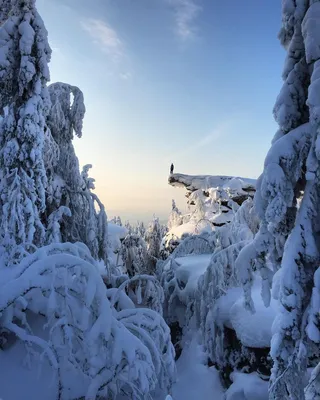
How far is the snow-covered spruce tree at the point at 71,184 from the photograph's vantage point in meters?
9.12

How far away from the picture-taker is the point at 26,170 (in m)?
7.47

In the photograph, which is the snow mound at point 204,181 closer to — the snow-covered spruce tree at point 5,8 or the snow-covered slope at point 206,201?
the snow-covered slope at point 206,201

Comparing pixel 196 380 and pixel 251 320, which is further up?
pixel 251 320

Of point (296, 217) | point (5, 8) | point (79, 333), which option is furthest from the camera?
point (5, 8)

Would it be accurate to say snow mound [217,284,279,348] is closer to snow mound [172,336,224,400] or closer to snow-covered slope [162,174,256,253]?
snow mound [172,336,224,400]

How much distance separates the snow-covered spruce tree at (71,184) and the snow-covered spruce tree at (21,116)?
1.63 meters

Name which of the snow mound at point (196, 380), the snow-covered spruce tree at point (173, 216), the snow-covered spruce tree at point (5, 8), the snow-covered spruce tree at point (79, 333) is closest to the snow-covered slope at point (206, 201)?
the snow-covered spruce tree at point (173, 216)

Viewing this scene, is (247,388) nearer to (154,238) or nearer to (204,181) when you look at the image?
(154,238)

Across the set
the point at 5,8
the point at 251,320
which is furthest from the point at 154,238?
the point at 5,8

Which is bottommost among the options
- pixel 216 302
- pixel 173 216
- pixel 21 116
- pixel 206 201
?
pixel 173 216

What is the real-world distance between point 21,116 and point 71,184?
2.66 metres

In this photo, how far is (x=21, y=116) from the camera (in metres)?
7.20

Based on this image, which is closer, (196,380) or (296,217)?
(296,217)

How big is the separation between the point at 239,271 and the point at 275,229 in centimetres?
75
